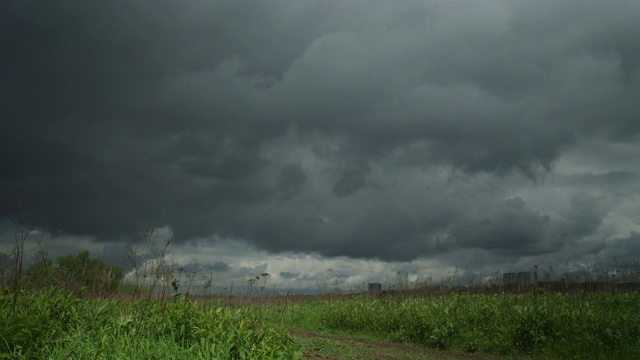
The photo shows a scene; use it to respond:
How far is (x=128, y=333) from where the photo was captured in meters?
8.45

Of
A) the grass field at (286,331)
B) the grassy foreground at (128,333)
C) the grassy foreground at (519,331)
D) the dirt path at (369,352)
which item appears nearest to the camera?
the grassy foreground at (128,333)

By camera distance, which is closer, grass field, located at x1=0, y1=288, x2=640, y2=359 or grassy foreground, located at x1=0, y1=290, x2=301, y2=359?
grassy foreground, located at x1=0, y1=290, x2=301, y2=359

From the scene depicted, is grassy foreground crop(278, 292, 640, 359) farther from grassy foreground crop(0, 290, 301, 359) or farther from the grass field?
grassy foreground crop(0, 290, 301, 359)

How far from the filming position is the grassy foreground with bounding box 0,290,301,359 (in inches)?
287

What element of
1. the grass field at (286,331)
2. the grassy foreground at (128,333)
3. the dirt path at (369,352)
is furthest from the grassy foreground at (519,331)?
the grassy foreground at (128,333)

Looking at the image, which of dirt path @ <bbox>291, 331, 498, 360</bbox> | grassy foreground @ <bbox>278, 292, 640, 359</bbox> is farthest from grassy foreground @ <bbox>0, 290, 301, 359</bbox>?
grassy foreground @ <bbox>278, 292, 640, 359</bbox>

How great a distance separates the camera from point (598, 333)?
12359 millimetres

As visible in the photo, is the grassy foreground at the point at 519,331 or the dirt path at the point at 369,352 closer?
the dirt path at the point at 369,352

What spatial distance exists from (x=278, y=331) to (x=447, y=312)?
28.4 ft

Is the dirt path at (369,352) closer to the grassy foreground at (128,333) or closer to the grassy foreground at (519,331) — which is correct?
the grassy foreground at (519,331)

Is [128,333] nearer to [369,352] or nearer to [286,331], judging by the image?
[286,331]

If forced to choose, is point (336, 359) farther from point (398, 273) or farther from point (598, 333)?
point (398, 273)

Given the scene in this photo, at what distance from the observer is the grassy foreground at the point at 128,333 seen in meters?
7.28

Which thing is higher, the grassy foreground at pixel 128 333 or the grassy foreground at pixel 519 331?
the grassy foreground at pixel 128 333
